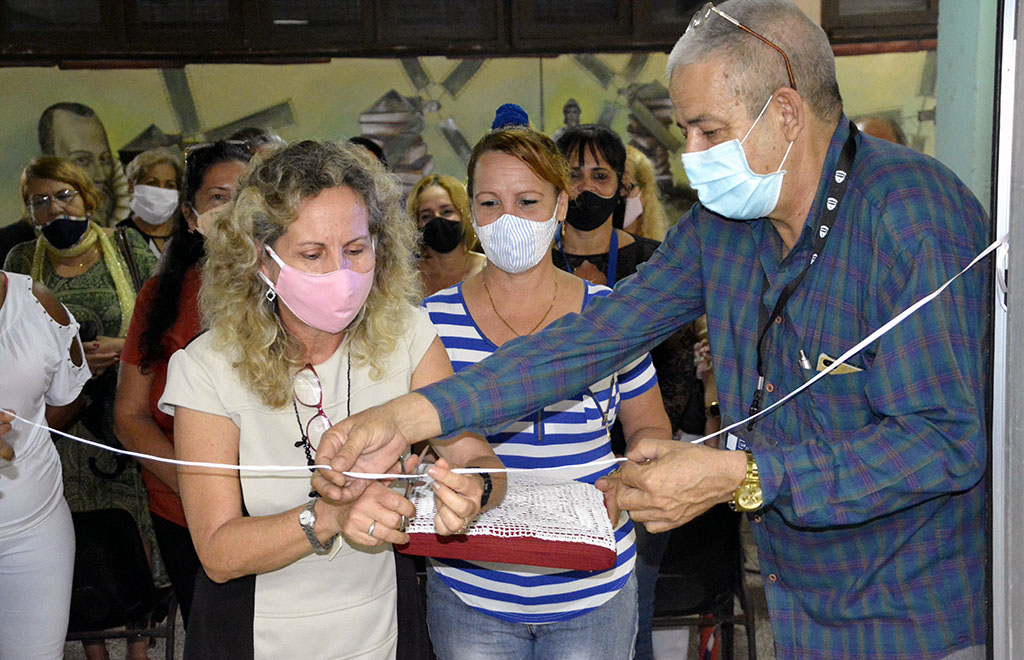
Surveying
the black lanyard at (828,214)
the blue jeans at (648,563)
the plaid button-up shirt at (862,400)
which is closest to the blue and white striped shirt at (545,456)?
the plaid button-up shirt at (862,400)

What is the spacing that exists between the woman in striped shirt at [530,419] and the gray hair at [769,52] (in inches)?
32.8

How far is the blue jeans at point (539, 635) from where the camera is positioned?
2162 mm

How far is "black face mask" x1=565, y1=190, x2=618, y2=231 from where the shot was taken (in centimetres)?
351

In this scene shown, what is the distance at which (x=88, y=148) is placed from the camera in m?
5.33

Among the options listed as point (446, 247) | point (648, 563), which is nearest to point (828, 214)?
point (648, 563)

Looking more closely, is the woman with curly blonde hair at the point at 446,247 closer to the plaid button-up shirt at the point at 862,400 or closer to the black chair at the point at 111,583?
the black chair at the point at 111,583

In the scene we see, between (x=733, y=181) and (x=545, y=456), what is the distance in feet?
2.84

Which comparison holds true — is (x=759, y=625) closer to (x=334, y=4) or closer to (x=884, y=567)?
(x=884, y=567)

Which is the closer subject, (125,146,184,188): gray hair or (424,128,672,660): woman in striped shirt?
(424,128,672,660): woman in striped shirt

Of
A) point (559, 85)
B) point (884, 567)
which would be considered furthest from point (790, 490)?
point (559, 85)

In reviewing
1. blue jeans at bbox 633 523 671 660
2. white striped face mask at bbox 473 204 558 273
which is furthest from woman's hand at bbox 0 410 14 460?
blue jeans at bbox 633 523 671 660

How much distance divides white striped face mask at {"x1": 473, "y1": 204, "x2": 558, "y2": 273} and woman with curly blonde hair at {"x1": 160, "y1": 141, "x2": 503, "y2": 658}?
1.31 feet

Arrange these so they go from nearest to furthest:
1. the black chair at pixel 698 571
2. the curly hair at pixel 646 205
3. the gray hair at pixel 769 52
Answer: the gray hair at pixel 769 52 < the black chair at pixel 698 571 < the curly hair at pixel 646 205

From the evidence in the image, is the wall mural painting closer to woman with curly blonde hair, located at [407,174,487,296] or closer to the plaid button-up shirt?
woman with curly blonde hair, located at [407,174,487,296]
